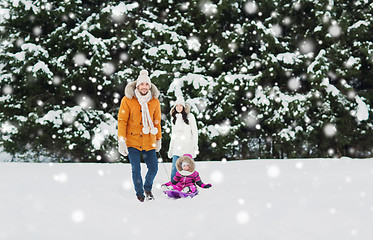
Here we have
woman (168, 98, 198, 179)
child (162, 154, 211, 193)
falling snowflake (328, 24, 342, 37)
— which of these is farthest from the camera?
falling snowflake (328, 24, 342, 37)

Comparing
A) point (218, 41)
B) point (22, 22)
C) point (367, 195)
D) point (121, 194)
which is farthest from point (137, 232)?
point (22, 22)

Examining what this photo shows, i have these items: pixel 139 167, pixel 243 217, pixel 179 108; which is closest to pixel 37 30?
pixel 179 108

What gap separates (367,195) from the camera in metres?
3.93

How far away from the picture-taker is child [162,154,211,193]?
4.62m

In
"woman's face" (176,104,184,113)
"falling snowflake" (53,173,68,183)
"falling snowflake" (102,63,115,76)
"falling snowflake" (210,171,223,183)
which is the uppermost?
"falling snowflake" (102,63,115,76)

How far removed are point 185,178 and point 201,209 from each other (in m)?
1.09

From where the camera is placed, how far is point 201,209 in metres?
3.64

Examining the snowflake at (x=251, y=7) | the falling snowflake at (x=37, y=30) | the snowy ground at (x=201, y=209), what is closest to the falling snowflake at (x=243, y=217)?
the snowy ground at (x=201, y=209)

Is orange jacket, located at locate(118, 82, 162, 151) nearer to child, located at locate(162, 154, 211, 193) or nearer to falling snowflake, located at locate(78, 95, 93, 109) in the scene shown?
child, located at locate(162, 154, 211, 193)

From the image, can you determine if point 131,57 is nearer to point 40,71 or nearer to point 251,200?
point 40,71

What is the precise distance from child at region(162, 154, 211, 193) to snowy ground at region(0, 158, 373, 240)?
0.62 ft

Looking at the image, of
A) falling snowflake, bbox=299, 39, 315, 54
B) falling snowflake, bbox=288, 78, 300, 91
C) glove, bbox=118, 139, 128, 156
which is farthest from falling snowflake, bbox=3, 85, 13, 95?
falling snowflake, bbox=299, 39, 315, 54

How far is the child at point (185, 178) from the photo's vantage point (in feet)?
15.2

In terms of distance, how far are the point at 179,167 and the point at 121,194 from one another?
0.99 metres
